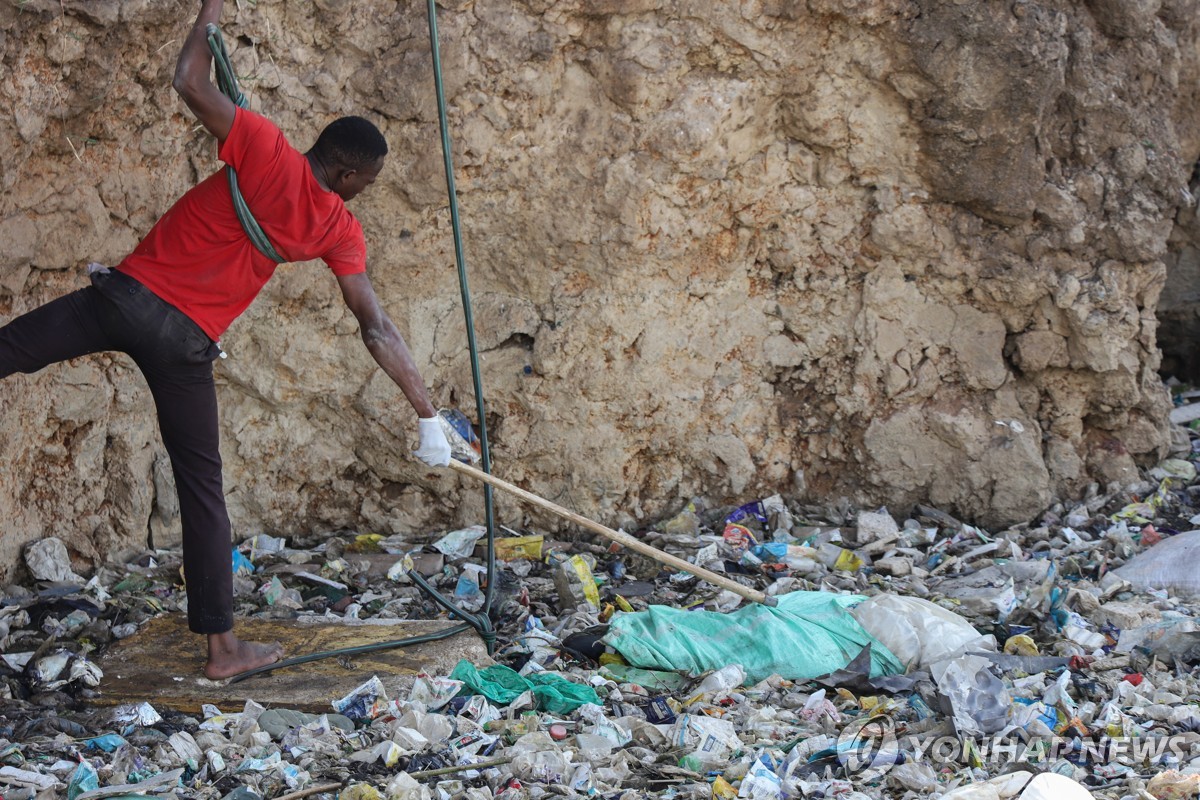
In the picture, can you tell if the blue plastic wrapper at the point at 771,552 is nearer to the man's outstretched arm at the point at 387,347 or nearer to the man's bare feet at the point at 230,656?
the man's outstretched arm at the point at 387,347

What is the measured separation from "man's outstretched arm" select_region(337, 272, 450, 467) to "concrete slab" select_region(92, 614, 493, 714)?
29.7 inches

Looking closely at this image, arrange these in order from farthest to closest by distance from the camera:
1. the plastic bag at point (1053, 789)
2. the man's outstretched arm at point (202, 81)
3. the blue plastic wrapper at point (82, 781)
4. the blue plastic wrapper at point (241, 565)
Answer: the blue plastic wrapper at point (241, 565)
the man's outstretched arm at point (202, 81)
the blue plastic wrapper at point (82, 781)
the plastic bag at point (1053, 789)

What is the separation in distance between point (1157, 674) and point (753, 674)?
4.48 feet

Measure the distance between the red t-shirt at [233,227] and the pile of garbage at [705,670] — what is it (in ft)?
4.39

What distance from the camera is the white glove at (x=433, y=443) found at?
3.85 m

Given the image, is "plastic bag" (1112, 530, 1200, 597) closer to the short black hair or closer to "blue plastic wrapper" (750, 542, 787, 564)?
"blue plastic wrapper" (750, 542, 787, 564)

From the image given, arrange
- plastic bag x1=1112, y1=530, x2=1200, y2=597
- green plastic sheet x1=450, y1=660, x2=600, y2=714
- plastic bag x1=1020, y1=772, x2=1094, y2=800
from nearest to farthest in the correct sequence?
plastic bag x1=1020, y1=772, x2=1094, y2=800
green plastic sheet x1=450, y1=660, x2=600, y2=714
plastic bag x1=1112, y1=530, x2=1200, y2=597

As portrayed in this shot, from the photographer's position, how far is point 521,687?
12.4ft

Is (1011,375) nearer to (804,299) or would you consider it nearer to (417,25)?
(804,299)

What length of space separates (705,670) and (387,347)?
5.12 feet

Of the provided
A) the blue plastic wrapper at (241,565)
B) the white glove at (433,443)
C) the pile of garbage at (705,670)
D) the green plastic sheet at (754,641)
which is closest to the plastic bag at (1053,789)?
the pile of garbage at (705,670)

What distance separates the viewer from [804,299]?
5.43 metres

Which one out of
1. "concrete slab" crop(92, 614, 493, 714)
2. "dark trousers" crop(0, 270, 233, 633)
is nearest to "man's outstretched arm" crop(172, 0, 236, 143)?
"dark trousers" crop(0, 270, 233, 633)

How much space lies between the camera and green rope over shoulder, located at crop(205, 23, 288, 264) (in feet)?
11.1
